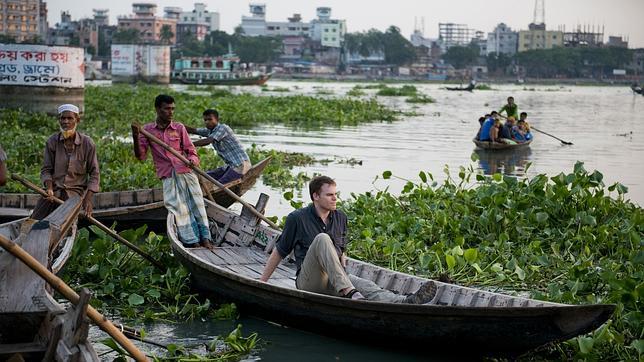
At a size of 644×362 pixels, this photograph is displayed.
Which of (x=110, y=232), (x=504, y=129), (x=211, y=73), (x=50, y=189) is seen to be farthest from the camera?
(x=211, y=73)

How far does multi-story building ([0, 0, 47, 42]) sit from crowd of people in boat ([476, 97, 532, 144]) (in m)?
107

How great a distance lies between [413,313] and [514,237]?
12.1 feet

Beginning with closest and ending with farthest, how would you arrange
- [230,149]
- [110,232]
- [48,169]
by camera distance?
1. [48,169]
2. [110,232]
3. [230,149]

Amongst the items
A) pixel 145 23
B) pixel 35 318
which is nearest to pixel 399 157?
pixel 35 318

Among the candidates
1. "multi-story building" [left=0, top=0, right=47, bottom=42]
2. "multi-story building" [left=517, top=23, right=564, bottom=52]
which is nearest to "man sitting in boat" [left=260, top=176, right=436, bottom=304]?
"multi-story building" [left=0, top=0, right=47, bottom=42]


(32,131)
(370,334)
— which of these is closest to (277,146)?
(32,131)

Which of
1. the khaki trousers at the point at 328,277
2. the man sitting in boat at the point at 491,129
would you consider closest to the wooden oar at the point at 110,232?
the khaki trousers at the point at 328,277

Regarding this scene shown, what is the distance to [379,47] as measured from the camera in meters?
152

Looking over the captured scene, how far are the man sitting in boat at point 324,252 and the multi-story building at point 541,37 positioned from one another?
165792 millimetres

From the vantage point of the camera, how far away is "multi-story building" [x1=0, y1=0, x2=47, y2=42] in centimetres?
12106

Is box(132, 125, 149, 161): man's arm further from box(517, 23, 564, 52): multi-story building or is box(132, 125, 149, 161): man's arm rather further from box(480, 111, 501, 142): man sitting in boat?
box(517, 23, 564, 52): multi-story building

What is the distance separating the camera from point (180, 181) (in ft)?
27.9

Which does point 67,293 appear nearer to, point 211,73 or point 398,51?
point 211,73

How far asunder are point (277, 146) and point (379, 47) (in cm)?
13317
